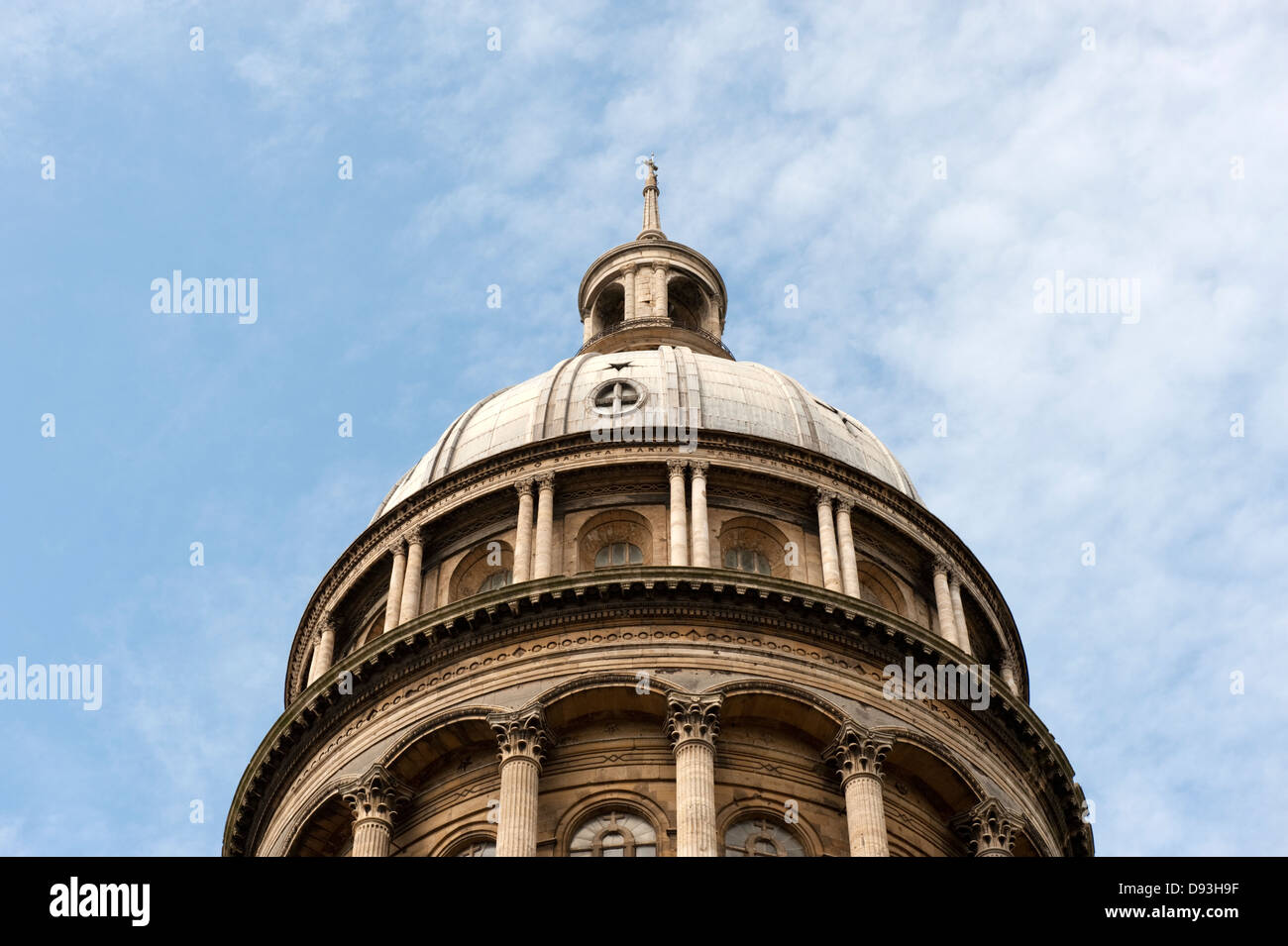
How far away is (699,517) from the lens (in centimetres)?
5175

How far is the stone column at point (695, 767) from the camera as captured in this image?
42188 millimetres

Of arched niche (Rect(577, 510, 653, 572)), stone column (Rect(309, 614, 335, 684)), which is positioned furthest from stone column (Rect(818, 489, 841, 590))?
stone column (Rect(309, 614, 335, 684))

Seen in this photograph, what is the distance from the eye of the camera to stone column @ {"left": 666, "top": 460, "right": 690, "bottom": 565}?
5084cm

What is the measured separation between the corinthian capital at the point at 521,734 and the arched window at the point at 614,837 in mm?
1761

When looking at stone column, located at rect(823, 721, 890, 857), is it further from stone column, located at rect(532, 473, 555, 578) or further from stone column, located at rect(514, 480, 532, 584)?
stone column, located at rect(514, 480, 532, 584)

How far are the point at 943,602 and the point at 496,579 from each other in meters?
11.6

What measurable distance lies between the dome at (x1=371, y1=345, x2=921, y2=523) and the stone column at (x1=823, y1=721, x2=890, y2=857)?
37.1ft

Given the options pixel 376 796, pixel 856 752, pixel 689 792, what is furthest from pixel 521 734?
pixel 856 752

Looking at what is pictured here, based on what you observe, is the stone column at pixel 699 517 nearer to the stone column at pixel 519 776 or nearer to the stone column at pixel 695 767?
the stone column at pixel 695 767

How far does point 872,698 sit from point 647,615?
212 inches
